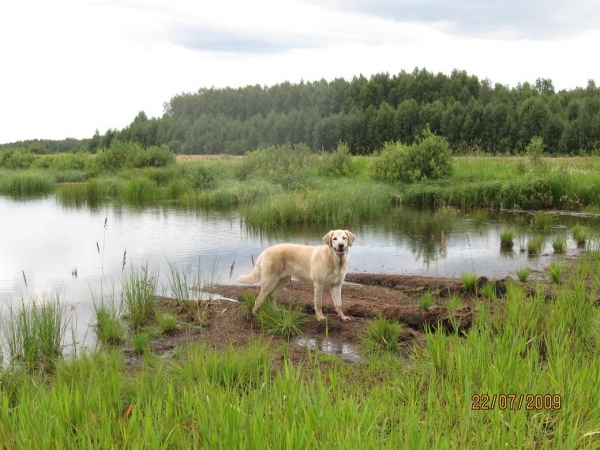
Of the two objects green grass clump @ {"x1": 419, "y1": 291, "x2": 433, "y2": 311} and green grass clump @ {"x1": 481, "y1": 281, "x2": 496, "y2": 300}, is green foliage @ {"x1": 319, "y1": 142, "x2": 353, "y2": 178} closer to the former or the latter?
green grass clump @ {"x1": 481, "y1": 281, "x2": 496, "y2": 300}

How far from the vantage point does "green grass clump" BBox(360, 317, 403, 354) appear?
6.00 metres

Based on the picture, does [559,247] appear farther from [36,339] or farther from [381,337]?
[36,339]

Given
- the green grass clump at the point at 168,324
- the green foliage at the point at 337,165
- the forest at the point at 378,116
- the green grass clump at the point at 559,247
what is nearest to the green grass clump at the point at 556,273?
the green grass clump at the point at 559,247

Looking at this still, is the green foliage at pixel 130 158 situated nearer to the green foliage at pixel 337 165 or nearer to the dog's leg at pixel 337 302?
the green foliage at pixel 337 165

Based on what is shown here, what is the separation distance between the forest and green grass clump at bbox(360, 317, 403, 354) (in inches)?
1335

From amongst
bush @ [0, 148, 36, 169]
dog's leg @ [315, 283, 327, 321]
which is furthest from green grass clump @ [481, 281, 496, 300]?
bush @ [0, 148, 36, 169]

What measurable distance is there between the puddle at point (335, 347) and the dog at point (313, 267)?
52 centimetres

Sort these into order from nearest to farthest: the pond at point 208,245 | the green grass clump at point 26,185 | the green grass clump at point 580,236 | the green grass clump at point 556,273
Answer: the green grass clump at point 556,273, the pond at point 208,245, the green grass clump at point 580,236, the green grass clump at point 26,185

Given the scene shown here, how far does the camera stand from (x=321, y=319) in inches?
279

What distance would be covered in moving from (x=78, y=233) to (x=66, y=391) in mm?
13270
